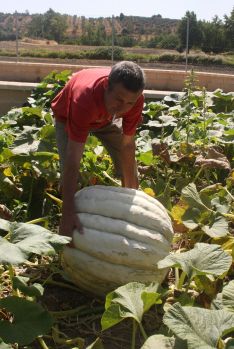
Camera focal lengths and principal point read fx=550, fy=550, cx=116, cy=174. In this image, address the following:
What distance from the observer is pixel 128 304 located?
1.71 meters

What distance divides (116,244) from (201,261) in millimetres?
387

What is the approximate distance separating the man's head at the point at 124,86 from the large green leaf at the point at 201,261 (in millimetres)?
768

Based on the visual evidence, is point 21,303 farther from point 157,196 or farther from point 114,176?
point 114,176

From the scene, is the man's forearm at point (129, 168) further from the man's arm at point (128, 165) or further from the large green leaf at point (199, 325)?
the large green leaf at point (199, 325)

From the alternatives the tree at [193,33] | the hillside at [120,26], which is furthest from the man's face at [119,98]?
the hillside at [120,26]

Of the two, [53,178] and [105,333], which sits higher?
[53,178]

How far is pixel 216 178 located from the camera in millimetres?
3379

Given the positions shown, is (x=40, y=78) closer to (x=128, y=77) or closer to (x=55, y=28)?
(x=128, y=77)

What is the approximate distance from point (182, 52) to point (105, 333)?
33364mm

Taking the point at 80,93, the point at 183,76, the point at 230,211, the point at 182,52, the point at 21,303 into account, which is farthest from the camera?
the point at 182,52

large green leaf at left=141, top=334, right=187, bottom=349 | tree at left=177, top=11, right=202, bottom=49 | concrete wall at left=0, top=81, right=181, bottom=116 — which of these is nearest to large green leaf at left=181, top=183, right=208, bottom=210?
large green leaf at left=141, top=334, right=187, bottom=349

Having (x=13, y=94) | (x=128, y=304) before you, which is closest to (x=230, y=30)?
(x=13, y=94)

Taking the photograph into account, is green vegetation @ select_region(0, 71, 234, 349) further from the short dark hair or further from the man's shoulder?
the short dark hair

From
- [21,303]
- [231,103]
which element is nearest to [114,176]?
[21,303]
